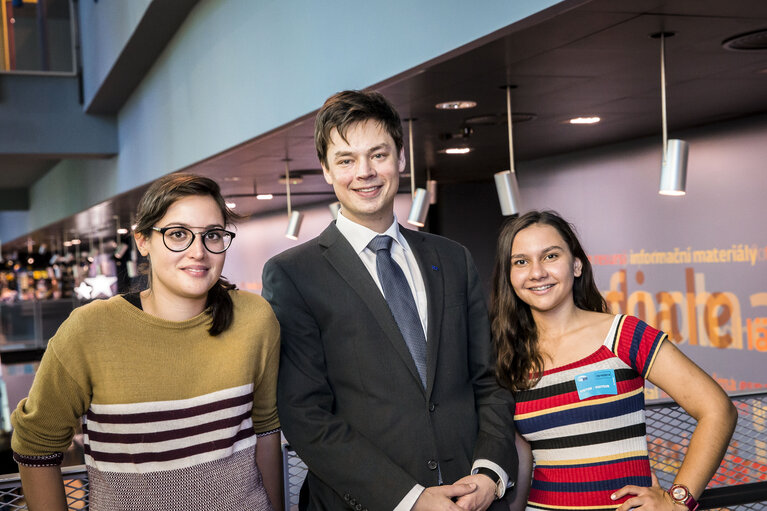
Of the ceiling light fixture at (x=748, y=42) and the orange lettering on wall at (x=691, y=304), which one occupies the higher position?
the ceiling light fixture at (x=748, y=42)

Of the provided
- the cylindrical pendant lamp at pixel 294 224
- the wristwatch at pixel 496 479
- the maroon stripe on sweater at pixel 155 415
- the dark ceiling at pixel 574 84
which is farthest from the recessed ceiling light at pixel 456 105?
the maroon stripe on sweater at pixel 155 415

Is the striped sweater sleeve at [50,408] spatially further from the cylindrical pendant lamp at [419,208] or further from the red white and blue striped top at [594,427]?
the cylindrical pendant lamp at [419,208]

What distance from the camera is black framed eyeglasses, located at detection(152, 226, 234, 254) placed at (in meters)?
1.79

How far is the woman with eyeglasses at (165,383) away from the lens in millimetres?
1690

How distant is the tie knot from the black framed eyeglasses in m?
0.39

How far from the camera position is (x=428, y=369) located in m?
1.91

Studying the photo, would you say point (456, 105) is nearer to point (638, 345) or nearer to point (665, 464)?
point (665, 464)

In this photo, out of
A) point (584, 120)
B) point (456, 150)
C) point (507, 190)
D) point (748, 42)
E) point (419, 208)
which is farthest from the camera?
point (456, 150)

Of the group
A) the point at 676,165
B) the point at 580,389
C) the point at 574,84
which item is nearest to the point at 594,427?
the point at 580,389

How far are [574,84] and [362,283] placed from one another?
323 centimetres

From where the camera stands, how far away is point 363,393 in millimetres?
1900

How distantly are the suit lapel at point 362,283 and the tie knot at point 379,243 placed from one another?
0.18ft

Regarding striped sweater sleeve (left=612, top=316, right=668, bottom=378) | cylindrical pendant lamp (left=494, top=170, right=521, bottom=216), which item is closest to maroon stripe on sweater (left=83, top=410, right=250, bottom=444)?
striped sweater sleeve (left=612, top=316, right=668, bottom=378)

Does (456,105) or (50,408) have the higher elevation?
(456,105)
